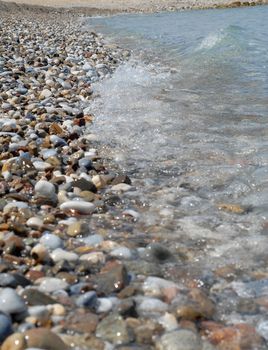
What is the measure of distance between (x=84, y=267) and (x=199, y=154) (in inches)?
83.3

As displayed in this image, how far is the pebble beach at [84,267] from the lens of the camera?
1.88m

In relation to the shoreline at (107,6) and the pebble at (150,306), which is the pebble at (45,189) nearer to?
the pebble at (150,306)

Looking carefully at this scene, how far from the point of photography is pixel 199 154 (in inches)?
164

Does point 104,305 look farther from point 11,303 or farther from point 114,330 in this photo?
point 11,303

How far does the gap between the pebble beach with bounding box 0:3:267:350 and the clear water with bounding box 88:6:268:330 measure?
0.13 meters

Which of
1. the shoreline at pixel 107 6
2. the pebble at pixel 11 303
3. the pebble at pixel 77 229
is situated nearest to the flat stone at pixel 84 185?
the pebble at pixel 77 229

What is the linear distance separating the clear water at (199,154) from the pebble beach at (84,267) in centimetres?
13

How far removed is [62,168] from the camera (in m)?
3.69

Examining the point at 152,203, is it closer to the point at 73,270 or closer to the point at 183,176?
the point at 183,176

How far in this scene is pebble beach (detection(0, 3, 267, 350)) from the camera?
188 cm

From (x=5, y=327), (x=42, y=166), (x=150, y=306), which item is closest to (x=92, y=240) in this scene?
(x=150, y=306)

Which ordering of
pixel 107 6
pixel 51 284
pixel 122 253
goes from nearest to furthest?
pixel 51 284
pixel 122 253
pixel 107 6

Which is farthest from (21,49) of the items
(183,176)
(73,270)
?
(73,270)

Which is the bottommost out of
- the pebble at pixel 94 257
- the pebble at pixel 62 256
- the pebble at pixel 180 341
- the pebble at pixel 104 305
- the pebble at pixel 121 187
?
the pebble at pixel 180 341
